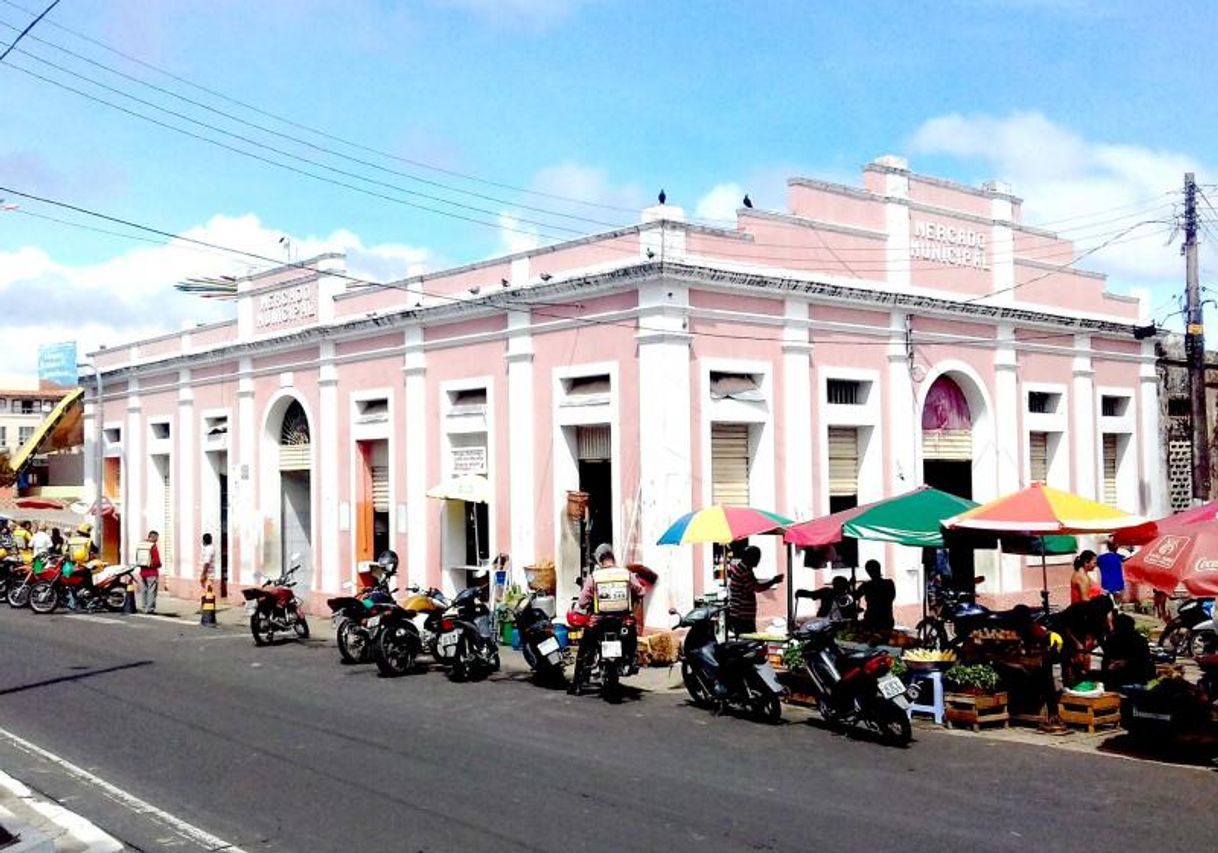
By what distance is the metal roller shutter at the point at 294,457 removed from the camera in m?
25.5

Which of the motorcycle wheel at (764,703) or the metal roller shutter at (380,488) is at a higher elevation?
the metal roller shutter at (380,488)

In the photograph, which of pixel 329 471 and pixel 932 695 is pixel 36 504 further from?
pixel 932 695

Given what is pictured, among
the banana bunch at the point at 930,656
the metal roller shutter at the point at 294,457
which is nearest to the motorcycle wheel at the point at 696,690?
the banana bunch at the point at 930,656

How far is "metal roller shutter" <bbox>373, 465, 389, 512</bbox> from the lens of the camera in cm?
2319

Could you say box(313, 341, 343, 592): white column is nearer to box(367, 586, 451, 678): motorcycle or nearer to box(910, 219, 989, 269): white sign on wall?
box(367, 586, 451, 678): motorcycle

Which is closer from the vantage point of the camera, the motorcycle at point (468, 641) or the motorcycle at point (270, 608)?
the motorcycle at point (468, 641)

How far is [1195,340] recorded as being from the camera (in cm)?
2162

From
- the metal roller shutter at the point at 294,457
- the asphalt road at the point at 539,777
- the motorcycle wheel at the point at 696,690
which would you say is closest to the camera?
the asphalt road at the point at 539,777

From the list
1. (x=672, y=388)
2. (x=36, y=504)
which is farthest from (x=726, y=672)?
(x=36, y=504)

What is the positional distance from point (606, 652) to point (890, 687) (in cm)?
365

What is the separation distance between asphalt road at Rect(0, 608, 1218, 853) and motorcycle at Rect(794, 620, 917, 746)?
0.89ft

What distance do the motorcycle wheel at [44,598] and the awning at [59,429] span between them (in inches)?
417

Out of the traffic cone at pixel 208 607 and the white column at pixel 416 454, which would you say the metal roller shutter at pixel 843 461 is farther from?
the traffic cone at pixel 208 607

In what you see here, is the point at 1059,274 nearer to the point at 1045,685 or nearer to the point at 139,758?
the point at 1045,685
